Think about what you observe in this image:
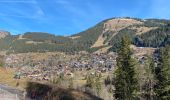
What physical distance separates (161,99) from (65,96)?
32.2m

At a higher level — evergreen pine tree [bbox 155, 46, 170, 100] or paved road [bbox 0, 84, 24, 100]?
evergreen pine tree [bbox 155, 46, 170, 100]

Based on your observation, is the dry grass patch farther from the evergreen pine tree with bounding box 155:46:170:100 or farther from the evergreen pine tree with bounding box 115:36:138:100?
the evergreen pine tree with bounding box 155:46:170:100

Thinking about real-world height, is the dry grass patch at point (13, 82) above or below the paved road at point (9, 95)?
above

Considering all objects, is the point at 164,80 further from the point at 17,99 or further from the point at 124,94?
the point at 17,99

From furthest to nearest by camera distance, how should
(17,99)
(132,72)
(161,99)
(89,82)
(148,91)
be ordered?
(89,82) → (148,91) → (161,99) → (132,72) → (17,99)

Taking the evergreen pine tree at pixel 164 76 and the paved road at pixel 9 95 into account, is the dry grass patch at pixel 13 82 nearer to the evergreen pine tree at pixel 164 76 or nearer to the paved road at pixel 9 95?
the paved road at pixel 9 95

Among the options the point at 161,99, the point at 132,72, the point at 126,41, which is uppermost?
the point at 126,41

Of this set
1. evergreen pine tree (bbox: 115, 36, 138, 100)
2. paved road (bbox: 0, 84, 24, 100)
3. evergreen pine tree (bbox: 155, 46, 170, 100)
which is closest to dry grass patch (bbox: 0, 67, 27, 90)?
paved road (bbox: 0, 84, 24, 100)

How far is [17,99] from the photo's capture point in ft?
173

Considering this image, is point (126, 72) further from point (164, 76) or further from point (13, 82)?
point (13, 82)

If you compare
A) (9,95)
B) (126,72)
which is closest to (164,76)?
(126,72)

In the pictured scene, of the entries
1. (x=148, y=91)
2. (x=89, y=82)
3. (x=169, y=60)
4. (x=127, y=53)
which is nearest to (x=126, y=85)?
(x=127, y=53)

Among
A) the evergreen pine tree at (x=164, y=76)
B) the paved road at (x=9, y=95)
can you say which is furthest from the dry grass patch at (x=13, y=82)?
the evergreen pine tree at (x=164, y=76)

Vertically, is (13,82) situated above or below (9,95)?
above
